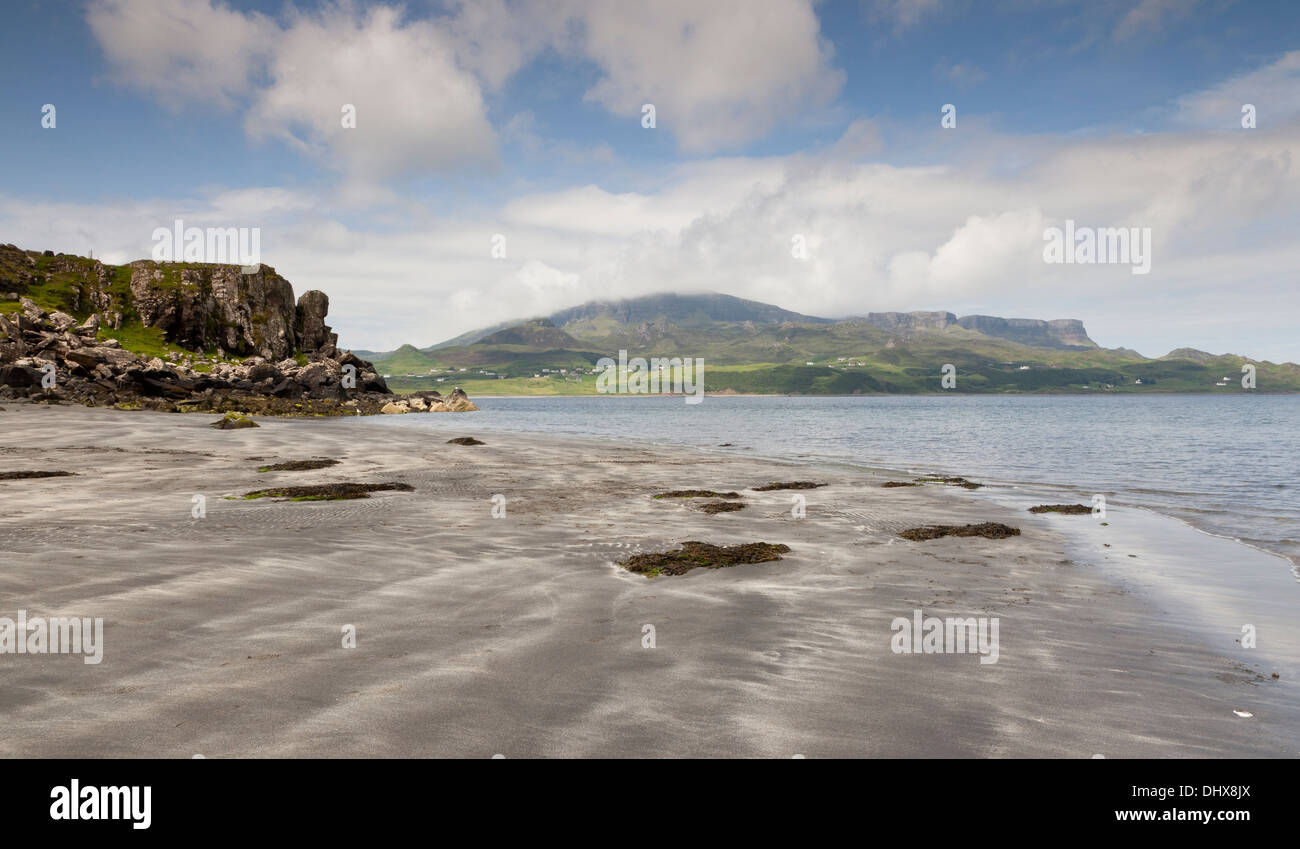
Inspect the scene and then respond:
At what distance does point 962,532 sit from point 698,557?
9292mm

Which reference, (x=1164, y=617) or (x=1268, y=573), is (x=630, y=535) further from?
(x=1268, y=573)

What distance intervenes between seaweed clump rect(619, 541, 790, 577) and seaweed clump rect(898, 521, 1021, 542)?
4.72 m

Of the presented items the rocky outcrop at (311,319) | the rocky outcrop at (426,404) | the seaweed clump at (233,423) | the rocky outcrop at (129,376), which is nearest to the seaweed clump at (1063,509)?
the seaweed clump at (233,423)

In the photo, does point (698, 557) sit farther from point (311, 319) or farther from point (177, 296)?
point (311, 319)

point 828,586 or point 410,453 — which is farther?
point 410,453

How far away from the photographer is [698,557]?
1520 cm

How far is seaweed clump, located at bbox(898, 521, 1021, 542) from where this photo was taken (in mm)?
19094

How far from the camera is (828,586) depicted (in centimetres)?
1342

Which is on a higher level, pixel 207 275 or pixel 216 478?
pixel 207 275

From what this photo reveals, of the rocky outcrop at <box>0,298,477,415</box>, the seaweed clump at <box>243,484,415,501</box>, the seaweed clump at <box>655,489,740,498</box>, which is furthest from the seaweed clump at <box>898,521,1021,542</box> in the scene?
the rocky outcrop at <box>0,298,477,415</box>

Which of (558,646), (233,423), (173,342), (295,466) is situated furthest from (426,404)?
(558,646)
